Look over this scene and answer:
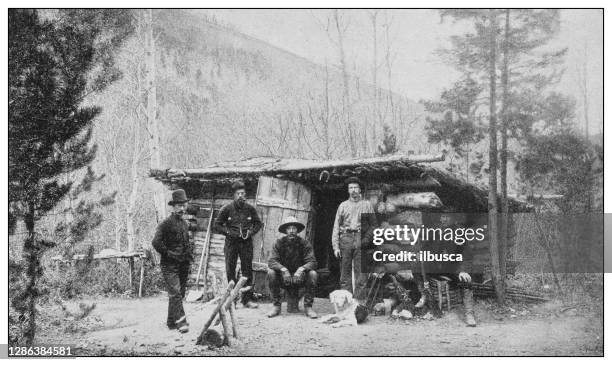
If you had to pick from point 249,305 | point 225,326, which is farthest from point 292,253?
point 225,326

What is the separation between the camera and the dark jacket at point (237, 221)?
26.6 feet

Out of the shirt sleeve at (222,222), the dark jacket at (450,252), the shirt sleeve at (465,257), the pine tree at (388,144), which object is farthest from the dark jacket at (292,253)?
the shirt sleeve at (465,257)

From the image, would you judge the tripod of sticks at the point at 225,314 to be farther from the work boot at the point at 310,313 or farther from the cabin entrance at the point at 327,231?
the cabin entrance at the point at 327,231

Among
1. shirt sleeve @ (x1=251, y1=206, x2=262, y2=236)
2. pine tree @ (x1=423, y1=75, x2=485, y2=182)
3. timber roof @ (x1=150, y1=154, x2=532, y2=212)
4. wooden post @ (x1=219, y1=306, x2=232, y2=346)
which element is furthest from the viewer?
shirt sleeve @ (x1=251, y1=206, x2=262, y2=236)

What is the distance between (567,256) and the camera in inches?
306

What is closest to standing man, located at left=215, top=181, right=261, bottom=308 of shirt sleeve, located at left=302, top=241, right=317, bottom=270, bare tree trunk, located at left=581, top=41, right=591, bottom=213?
shirt sleeve, located at left=302, top=241, right=317, bottom=270

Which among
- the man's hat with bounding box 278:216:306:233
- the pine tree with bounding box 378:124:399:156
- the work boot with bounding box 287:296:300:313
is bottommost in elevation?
the work boot with bounding box 287:296:300:313

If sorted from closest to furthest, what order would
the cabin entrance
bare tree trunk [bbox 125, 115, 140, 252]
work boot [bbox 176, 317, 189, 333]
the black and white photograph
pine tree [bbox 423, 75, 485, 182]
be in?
work boot [bbox 176, 317, 189, 333], the black and white photograph, pine tree [bbox 423, 75, 485, 182], bare tree trunk [bbox 125, 115, 140, 252], the cabin entrance

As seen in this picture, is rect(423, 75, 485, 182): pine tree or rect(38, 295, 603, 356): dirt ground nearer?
rect(38, 295, 603, 356): dirt ground

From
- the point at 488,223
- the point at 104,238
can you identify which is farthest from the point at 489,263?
the point at 104,238

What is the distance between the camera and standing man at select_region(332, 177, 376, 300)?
308 inches

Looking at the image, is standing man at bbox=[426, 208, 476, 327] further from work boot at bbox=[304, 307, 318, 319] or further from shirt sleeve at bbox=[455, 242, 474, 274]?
work boot at bbox=[304, 307, 318, 319]

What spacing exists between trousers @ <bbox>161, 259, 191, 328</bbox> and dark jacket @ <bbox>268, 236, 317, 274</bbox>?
4.03ft

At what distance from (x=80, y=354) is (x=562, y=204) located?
266 inches
